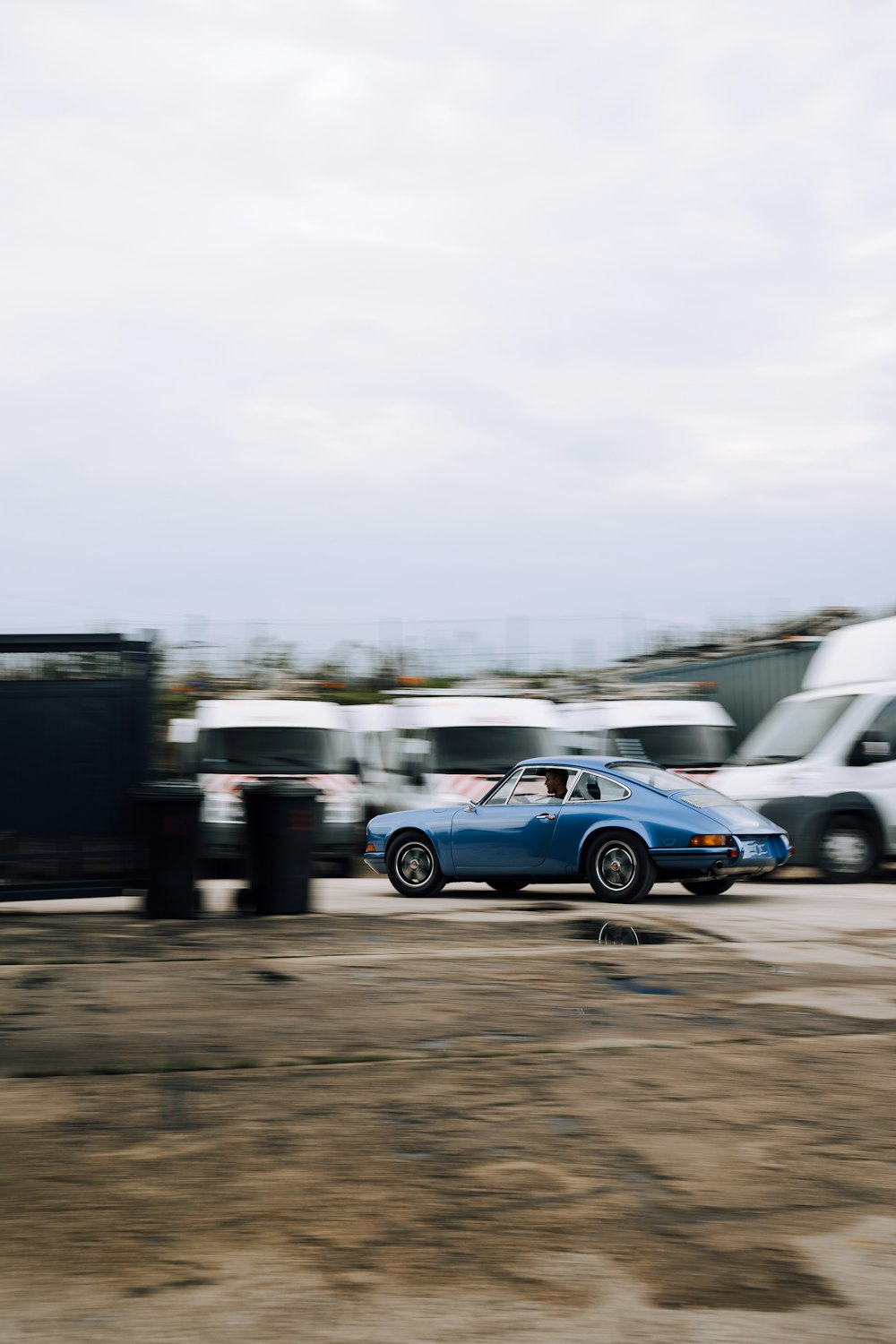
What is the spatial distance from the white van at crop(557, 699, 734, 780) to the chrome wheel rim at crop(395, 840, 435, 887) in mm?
5844

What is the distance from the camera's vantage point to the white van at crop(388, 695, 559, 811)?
18297mm

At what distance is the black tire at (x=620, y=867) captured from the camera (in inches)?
516

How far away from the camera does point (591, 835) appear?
1328cm

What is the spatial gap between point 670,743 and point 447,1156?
15306 mm

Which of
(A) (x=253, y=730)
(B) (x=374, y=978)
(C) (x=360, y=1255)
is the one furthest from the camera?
(A) (x=253, y=730)

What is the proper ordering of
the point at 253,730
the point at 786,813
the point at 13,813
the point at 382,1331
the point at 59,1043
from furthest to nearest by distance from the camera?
1. the point at 253,730
2. the point at 786,813
3. the point at 13,813
4. the point at 59,1043
5. the point at 382,1331

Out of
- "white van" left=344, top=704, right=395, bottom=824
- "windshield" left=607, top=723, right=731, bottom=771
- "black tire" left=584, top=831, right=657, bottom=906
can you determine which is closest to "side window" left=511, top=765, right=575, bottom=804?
"black tire" left=584, top=831, right=657, bottom=906

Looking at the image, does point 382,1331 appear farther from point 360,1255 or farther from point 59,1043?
point 59,1043

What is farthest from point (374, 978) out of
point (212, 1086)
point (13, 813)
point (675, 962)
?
point (13, 813)

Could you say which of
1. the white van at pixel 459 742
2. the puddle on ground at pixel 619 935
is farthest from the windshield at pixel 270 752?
the puddle on ground at pixel 619 935

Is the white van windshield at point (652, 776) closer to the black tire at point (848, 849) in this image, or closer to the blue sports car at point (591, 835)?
the blue sports car at point (591, 835)

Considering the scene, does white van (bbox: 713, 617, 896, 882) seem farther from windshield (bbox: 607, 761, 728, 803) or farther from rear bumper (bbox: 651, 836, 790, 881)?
rear bumper (bbox: 651, 836, 790, 881)

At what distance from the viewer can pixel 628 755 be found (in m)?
19.6

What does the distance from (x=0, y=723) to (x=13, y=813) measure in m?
0.74
